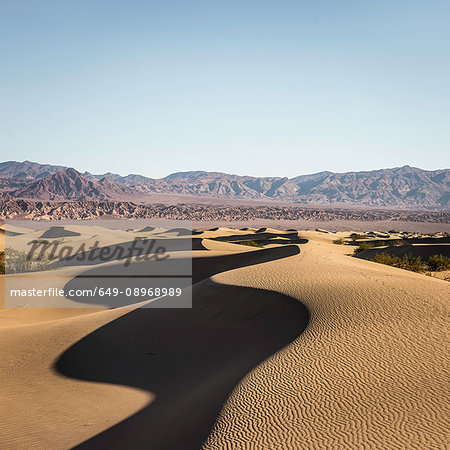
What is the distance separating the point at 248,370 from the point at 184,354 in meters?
2.59

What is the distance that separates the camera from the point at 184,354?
10586 mm

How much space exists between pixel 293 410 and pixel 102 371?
5.51 meters

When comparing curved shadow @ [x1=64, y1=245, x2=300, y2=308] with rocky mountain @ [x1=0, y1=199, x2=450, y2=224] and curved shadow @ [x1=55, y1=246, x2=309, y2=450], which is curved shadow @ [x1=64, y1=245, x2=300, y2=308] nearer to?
curved shadow @ [x1=55, y1=246, x2=309, y2=450]

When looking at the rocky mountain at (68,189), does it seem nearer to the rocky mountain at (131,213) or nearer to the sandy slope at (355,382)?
the rocky mountain at (131,213)

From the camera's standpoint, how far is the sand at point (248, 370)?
5840 mm

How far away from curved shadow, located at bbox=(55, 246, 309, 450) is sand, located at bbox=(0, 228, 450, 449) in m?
0.04

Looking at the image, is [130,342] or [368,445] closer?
[368,445]

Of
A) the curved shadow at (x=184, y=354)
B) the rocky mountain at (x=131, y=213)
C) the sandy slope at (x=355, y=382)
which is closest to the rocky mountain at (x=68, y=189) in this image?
the rocky mountain at (x=131, y=213)

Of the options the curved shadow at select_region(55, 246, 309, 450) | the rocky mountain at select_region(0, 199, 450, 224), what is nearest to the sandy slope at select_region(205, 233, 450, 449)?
the curved shadow at select_region(55, 246, 309, 450)

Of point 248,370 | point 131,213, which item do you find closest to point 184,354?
point 248,370

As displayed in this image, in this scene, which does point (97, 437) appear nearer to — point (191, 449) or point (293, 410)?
point (191, 449)

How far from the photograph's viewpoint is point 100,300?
69.3ft

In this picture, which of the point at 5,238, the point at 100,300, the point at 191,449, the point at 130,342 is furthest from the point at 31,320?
the point at 5,238

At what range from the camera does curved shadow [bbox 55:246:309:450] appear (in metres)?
6.89
